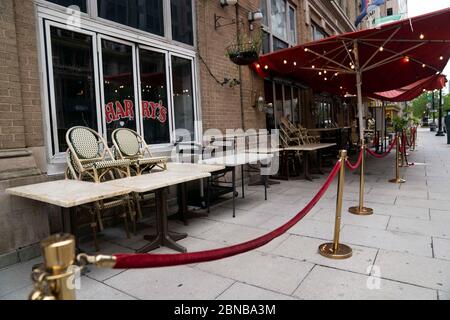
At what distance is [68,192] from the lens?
291 centimetres

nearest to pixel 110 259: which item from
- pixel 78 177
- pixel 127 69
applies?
pixel 78 177

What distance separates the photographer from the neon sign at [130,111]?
4805 mm

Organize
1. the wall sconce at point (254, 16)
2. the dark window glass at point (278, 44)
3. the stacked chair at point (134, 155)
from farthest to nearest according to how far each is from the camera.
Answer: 1. the dark window glass at point (278, 44)
2. the wall sconce at point (254, 16)
3. the stacked chair at point (134, 155)

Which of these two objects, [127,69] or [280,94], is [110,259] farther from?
[280,94]

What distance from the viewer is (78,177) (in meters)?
3.90

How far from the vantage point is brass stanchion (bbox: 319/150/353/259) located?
3305 mm

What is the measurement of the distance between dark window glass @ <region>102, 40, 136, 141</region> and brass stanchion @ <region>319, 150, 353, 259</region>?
10.9ft

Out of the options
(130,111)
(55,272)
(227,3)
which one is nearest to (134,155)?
(130,111)

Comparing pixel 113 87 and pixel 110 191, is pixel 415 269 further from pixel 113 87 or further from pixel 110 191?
pixel 113 87

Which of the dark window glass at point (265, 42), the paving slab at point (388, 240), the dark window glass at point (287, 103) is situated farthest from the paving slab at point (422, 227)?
the dark window glass at point (265, 42)

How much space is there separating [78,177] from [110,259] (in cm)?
285

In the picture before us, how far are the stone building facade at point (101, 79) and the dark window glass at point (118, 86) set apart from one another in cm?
2

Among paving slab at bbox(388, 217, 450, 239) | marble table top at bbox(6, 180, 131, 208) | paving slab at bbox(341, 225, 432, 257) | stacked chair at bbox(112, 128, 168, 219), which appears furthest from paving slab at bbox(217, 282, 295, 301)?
paving slab at bbox(388, 217, 450, 239)

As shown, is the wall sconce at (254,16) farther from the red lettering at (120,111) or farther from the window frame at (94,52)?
the red lettering at (120,111)
